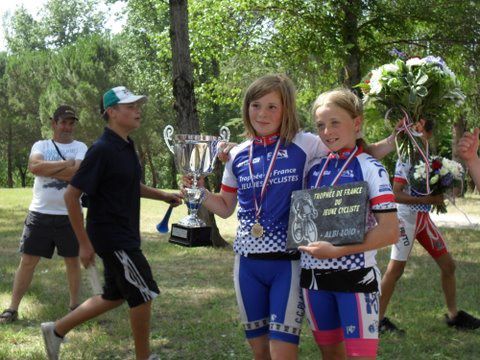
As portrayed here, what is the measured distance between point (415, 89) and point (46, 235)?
3.90m

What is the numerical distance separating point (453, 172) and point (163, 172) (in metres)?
58.5

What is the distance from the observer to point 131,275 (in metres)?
4.57

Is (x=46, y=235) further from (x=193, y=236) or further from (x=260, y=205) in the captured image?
(x=260, y=205)

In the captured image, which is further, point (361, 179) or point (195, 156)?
point (195, 156)

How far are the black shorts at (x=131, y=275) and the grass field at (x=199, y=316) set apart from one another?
833mm

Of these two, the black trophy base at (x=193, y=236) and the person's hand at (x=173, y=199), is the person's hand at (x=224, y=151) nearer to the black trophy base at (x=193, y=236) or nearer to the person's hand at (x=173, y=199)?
the black trophy base at (x=193, y=236)

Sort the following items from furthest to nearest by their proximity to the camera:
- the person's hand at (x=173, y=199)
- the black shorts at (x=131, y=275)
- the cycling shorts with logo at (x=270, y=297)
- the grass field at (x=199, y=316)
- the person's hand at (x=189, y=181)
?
the grass field at (x=199, y=316) → the person's hand at (x=173, y=199) → the black shorts at (x=131, y=275) → the person's hand at (x=189, y=181) → the cycling shorts with logo at (x=270, y=297)

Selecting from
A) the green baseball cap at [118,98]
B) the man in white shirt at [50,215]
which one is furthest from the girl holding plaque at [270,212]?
the man in white shirt at [50,215]

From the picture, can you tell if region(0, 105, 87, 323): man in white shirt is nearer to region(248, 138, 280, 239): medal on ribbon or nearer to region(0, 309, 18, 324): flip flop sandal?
region(0, 309, 18, 324): flip flop sandal

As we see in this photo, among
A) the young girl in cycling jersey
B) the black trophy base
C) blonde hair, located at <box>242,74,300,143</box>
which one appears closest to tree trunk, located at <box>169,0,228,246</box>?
Answer: the black trophy base

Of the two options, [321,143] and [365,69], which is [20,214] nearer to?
[365,69]

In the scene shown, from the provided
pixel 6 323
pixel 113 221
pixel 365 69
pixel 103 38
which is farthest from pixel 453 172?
pixel 103 38

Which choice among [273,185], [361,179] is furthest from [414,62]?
[273,185]

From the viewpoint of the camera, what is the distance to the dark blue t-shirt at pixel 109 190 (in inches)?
176
